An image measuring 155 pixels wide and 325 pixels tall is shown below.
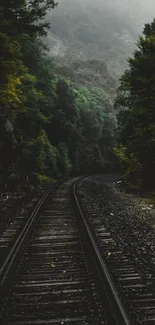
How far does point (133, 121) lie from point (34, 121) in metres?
13.4

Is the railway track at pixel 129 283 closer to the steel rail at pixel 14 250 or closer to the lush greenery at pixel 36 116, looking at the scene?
the steel rail at pixel 14 250

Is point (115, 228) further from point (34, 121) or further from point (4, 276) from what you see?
point (34, 121)

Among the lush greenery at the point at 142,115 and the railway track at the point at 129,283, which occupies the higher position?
the lush greenery at the point at 142,115

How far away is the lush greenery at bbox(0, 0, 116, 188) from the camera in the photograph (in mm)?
16516

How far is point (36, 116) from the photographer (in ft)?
95.6

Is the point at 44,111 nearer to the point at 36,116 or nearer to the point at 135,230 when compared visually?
the point at 36,116

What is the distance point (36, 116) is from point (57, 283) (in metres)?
24.9

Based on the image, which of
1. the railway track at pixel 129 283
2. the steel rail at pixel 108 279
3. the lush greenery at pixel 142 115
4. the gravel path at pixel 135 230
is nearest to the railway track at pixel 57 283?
the steel rail at pixel 108 279

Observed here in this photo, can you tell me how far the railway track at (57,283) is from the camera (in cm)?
433

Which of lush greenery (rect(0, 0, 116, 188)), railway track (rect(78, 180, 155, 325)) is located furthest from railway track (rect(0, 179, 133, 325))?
lush greenery (rect(0, 0, 116, 188))

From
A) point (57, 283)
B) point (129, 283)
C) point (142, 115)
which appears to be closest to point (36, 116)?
point (142, 115)

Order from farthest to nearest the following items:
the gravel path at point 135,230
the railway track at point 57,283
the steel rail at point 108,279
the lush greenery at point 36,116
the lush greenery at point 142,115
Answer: the lush greenery at point 142,115 < the lush greenery at point 36,116 < the gravel path at point 135,230 < the railway track at point 57,283 < the steel rail at point 108,279

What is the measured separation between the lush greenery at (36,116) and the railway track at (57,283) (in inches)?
441

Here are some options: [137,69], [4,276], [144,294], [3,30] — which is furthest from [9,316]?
[137,69]
